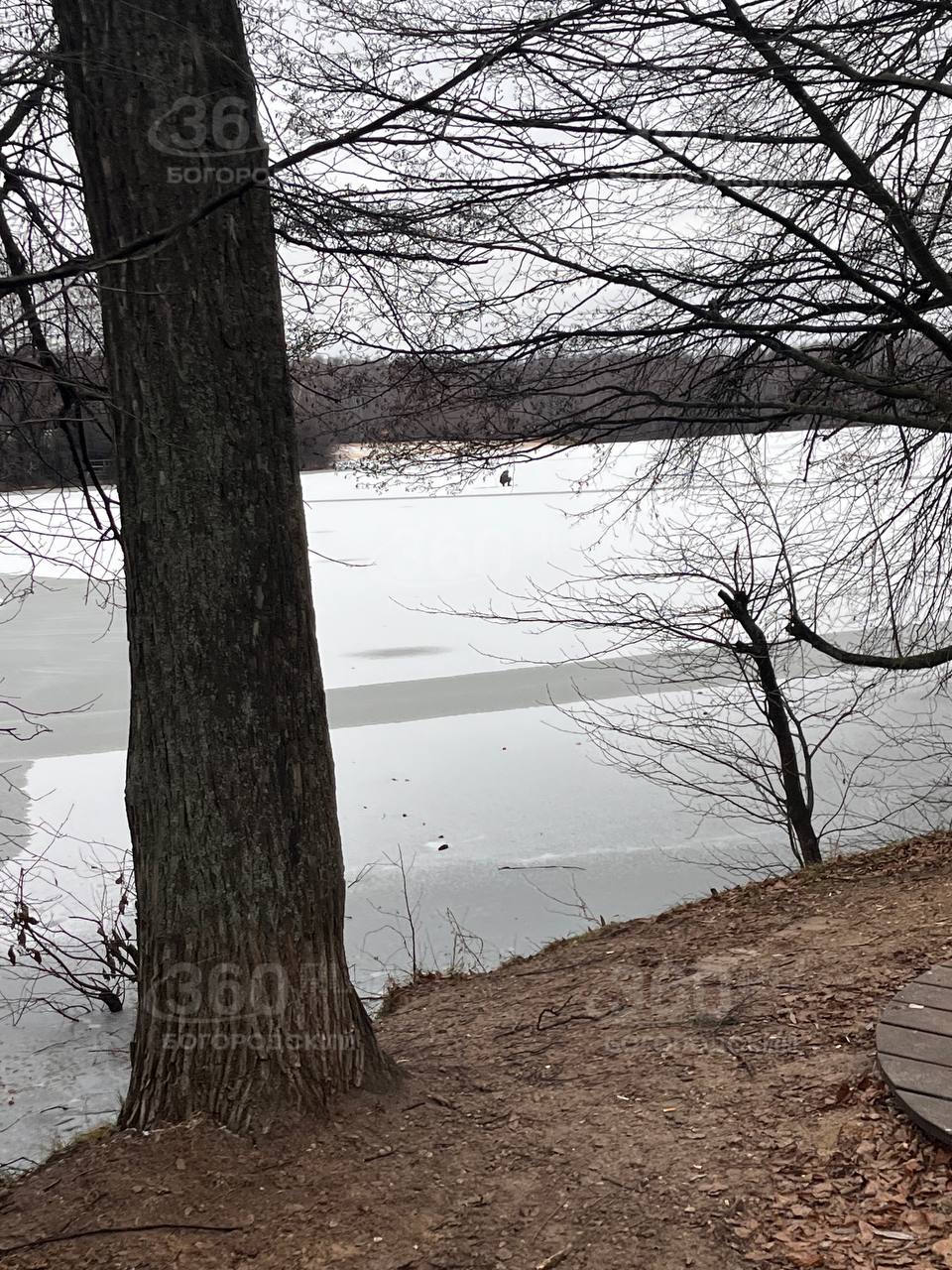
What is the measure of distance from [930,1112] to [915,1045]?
0.98 ft

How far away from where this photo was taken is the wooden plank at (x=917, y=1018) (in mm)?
2791

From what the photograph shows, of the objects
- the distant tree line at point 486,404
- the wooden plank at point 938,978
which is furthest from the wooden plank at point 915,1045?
the distant tree line at point 486,404

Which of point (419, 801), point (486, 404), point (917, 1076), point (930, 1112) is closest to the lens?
point (930, 1112)

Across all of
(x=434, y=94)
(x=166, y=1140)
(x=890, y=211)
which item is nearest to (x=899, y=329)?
(x=890, y=211)

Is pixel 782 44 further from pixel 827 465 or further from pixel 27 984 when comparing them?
pixel 27 984

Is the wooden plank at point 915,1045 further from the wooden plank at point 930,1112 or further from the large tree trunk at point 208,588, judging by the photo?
the large tree trunk at point 208,588

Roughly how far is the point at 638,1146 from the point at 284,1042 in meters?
0.97

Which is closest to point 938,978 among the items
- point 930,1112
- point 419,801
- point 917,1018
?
point 917,1018

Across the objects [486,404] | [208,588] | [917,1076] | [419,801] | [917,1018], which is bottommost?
[917,1076]

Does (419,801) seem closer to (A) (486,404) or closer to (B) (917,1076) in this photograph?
(A) (486,404)

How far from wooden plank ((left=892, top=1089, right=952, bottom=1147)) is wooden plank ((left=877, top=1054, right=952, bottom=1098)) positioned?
2cm

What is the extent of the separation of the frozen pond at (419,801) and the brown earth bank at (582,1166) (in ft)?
5.90

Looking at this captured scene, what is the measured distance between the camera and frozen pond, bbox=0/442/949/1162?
6.44 meters

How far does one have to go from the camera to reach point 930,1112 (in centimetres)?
244
